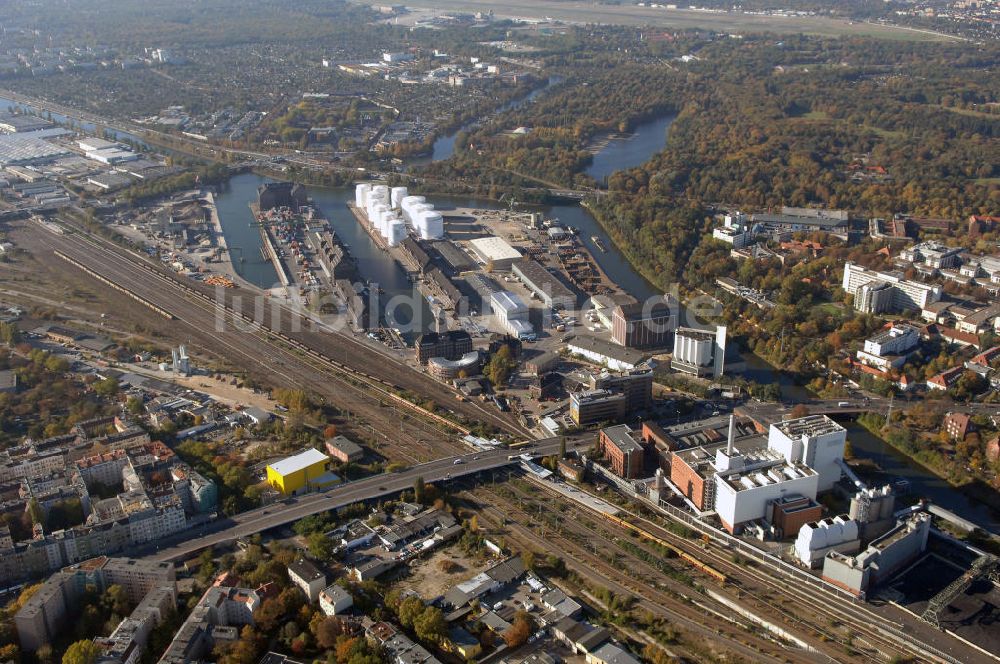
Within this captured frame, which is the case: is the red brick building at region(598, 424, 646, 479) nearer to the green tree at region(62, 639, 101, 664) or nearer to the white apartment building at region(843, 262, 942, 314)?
the green tree at region(62, 639, 101, 664)

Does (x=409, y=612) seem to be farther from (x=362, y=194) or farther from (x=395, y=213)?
(x=362, y=194)

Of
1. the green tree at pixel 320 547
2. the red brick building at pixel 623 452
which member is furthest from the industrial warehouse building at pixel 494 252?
the green tree at pixel 320 547

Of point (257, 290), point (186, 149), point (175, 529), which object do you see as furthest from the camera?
point (186, 149)

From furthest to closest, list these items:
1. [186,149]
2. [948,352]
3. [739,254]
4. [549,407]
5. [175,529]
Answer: [186,149] → [739,254] → [948,352] → [549,407] → [175,529]

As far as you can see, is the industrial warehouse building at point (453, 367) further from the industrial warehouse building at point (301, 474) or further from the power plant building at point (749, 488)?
the power plant building at point (749, 488)

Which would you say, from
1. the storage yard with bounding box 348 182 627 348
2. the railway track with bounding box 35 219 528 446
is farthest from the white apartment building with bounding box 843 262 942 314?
the railway track with bounding box 35 219 528 446

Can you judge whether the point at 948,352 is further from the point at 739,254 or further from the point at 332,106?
the point at 332,106

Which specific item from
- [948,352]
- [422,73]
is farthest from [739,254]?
[422,73]
